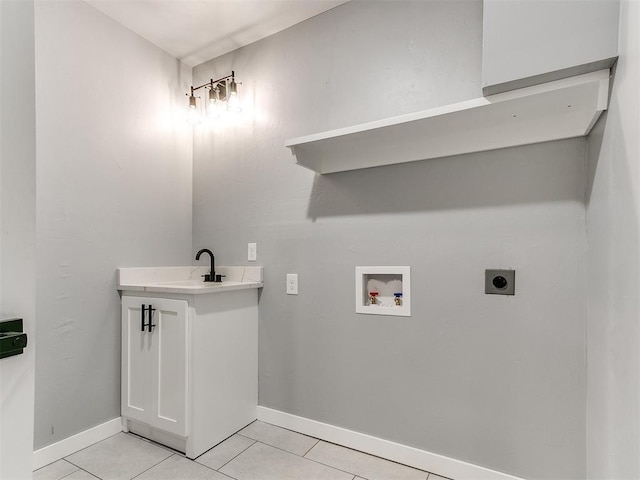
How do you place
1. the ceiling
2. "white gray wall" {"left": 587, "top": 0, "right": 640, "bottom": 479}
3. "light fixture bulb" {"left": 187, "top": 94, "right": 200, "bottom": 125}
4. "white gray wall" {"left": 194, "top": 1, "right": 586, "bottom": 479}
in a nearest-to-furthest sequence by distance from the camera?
"white gray wall" {"left": 587, "top": 0, "right": 640, "bottom": 479} < "white gray wall" {"left": 194, "top": 1, "right": 586, "bottom": 479} < the ceiling < "light fixture bulb" {"left": 187, "top": 94, "right": 200, "bottom": 125}

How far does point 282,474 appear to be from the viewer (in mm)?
1608

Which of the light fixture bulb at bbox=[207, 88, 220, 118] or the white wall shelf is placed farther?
the light fixture bulb at bbox=[207, 88, 220, 118]

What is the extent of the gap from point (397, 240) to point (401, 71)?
0.89 metres

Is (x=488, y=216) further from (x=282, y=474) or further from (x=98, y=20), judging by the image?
(x=98, y=20)

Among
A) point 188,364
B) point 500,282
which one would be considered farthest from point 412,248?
point 188,364

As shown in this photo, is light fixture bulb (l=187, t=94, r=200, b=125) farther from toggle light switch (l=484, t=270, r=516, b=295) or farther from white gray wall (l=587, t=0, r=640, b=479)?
white gray wall (l=587, t=0, r=640, b=479)

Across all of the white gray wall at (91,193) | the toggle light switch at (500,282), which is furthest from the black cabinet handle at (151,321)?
the toggle light switch at (500,282)

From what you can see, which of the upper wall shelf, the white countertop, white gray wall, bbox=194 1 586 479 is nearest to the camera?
the upper wall shelf

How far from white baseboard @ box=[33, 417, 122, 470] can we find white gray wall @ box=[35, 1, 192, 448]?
38 millimetres

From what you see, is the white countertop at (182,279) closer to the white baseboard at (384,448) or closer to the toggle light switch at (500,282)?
the white baseboard at (384,448)

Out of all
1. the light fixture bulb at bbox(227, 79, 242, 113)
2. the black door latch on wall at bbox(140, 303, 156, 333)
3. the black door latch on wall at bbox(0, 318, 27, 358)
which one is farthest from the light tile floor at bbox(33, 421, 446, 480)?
the light fixture bulb at bbox(227, 79, 242, 113)

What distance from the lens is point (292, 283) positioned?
2082 mm

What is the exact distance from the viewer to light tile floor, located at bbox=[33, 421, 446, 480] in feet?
5.24

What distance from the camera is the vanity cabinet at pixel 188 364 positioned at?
69.4 inches
